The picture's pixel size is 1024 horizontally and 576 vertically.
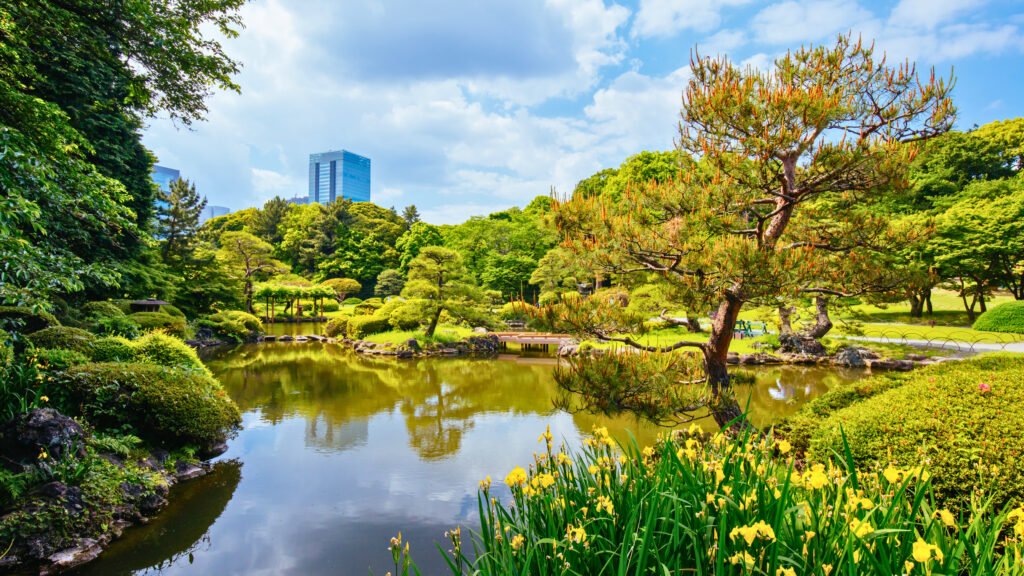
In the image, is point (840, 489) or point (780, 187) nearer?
point (840, 489)

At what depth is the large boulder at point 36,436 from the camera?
3711 millimetres

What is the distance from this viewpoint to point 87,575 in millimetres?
3207

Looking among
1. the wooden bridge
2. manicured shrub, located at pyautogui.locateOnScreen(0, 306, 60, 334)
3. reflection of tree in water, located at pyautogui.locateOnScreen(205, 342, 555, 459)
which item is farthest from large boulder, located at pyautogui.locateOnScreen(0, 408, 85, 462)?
the wooden bridge

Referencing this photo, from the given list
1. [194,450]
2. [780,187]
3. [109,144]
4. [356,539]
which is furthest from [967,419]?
[109,144]

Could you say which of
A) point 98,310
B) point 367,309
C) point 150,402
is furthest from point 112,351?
point 367,309

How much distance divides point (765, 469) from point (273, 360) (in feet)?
43.2

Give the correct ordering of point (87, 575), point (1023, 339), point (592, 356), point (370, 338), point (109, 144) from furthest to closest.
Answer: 1. point (370, 338)
2. point (1023, 339)
3. point (109, 144)
4. point (592, 356)
5. point (87, 575)

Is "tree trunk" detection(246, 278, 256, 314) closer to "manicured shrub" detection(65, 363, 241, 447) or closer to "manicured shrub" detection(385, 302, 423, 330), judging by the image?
"manicured shrub" detection(385, 302, 423, 330)

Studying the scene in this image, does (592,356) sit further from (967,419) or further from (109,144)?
(109,144)

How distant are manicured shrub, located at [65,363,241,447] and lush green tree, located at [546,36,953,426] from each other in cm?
394

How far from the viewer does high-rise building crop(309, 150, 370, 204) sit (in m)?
135

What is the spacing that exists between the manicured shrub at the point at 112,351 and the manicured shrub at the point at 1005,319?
1975 centimetres

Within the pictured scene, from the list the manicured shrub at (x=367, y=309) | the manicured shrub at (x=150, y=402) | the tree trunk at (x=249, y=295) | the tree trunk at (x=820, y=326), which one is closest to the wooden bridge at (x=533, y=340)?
the manicured shrub at (x=367, y=309)

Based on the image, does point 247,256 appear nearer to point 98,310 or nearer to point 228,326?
point 228,326
